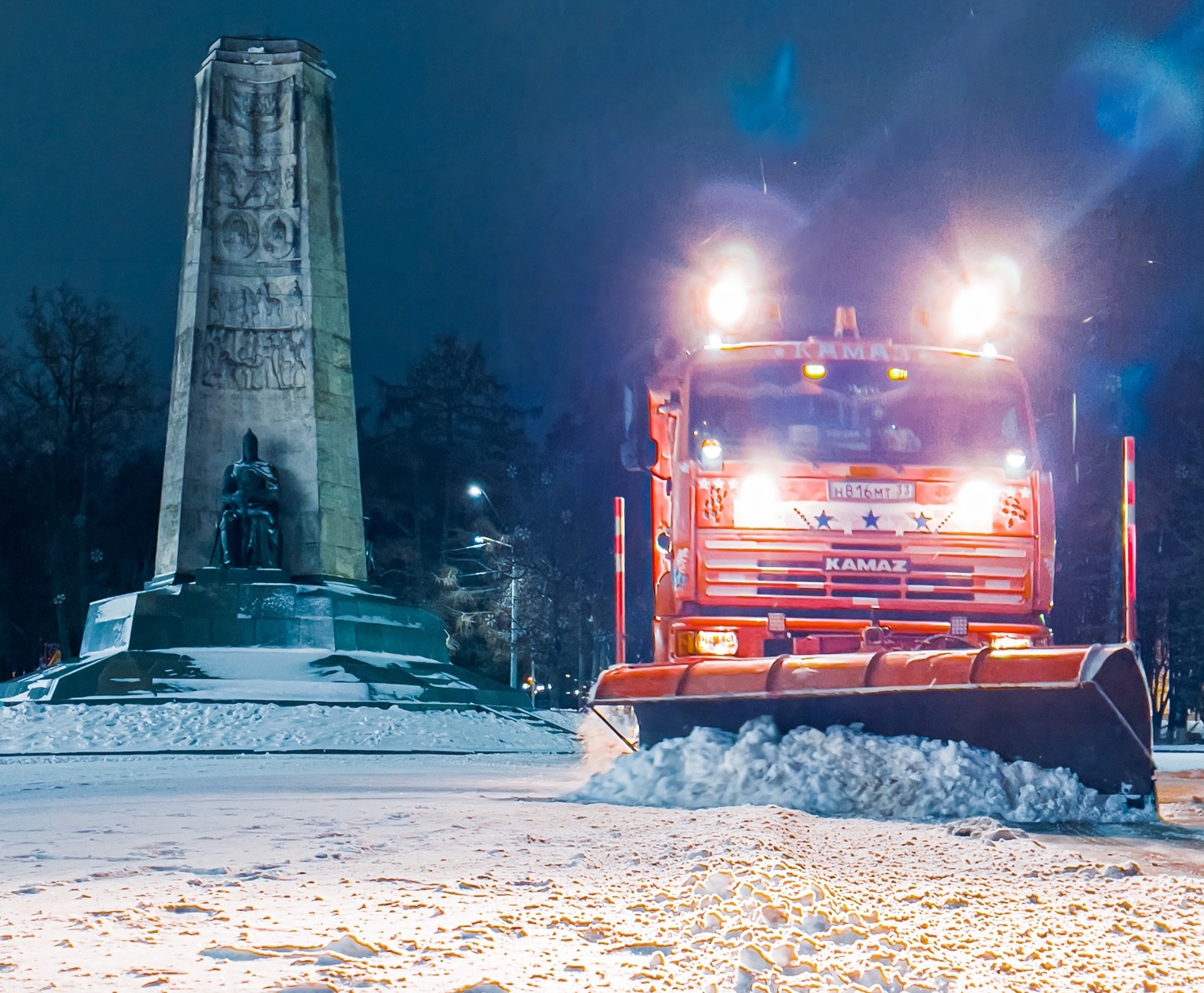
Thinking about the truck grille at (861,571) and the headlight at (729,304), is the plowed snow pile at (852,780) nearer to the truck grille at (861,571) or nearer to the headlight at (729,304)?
the truck grille at (861,571)

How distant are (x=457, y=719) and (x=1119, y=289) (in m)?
20.7

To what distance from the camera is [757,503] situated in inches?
387

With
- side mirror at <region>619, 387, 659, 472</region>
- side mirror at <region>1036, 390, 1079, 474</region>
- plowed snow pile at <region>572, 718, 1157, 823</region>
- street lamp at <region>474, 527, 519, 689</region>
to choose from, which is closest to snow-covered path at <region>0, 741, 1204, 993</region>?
plowed snow pile at <region>572, 718, 1157, 823</region>

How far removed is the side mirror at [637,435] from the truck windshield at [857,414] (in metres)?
0.39

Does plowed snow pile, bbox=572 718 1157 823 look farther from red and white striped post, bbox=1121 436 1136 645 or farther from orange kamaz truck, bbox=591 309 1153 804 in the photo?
red and white striped post, bbox=1121 436 1136 645

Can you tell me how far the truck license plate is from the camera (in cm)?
983

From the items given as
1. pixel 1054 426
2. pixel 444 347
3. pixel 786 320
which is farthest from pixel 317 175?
pixel 444 347

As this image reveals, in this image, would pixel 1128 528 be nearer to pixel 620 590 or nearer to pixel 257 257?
pixel 620 590

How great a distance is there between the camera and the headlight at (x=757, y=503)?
9.80 m

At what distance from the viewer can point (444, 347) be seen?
197 feet

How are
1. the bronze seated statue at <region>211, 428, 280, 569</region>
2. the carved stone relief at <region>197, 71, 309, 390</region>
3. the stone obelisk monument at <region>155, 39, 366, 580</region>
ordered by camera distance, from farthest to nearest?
the carved stone relief at <region>197, 71, 309, 390</region> < the stone obelisk monument at <region>155, 39, 366, 580</region> < the bronze seated statue at <region>211, 428, 280, 569</region>

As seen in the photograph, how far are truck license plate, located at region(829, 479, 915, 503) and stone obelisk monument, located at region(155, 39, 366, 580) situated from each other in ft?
49.3

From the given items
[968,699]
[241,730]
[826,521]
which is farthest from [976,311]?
[241,730]

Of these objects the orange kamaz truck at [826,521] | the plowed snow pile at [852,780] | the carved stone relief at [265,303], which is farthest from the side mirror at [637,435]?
the carved stone relief at [265,303]
